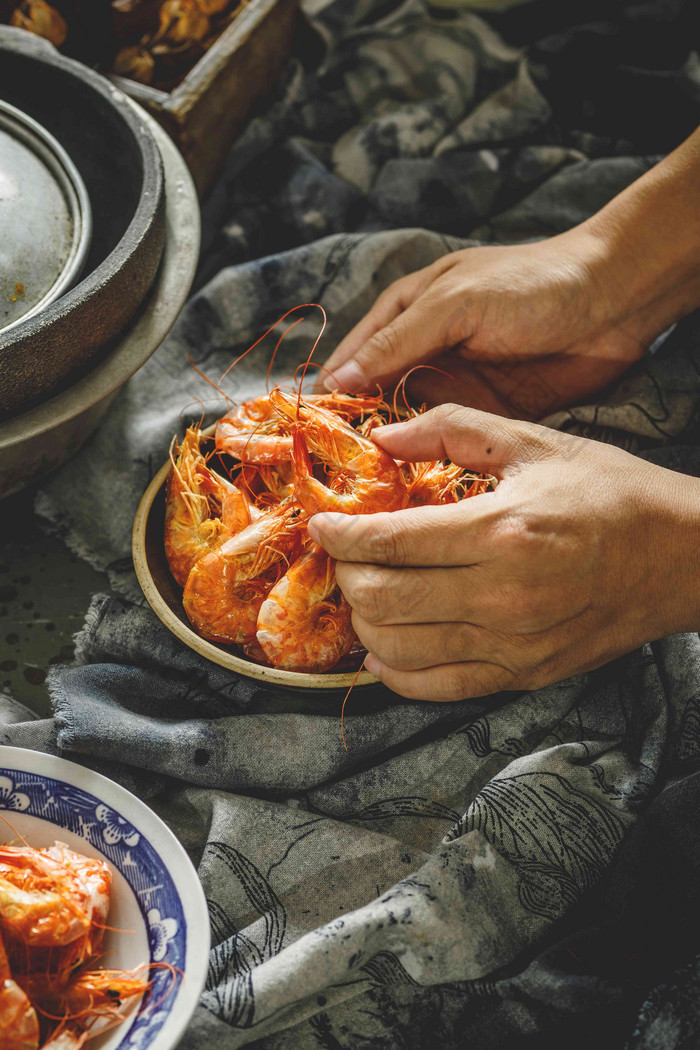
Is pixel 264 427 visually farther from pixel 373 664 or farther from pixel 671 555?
pixel 671 555

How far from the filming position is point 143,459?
1.75m

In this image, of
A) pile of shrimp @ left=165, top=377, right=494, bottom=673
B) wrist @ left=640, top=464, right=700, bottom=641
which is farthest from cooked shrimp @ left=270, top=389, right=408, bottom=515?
wrist @ left=640, top=464, right=700, bottom=641

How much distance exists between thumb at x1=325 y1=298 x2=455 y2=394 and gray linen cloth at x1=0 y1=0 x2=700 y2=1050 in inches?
11.9

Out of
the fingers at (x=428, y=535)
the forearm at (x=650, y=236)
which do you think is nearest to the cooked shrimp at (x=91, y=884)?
the fingers at (x=428, y=535)

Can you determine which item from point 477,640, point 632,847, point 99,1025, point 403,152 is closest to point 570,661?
point 477,640

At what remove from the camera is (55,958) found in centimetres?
107

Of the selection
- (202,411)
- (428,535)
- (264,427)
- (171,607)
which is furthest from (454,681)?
(202,411)

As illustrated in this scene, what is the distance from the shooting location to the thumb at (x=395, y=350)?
160 cm

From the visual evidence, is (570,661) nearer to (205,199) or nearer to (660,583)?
(660,583)

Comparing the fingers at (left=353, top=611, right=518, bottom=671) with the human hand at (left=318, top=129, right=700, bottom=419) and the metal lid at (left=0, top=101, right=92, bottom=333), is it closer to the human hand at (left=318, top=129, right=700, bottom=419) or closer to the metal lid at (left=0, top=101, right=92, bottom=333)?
the human hand at (left=318, top=129, right=700, bottom=419)

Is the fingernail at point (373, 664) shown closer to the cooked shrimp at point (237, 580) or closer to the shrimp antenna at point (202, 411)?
the cooked shrimp at point (237, 580)

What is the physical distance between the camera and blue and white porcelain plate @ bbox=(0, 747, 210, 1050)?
99 centimetres

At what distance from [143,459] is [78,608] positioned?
1.12 feet

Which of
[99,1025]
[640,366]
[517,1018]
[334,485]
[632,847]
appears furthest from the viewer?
[640,366]
